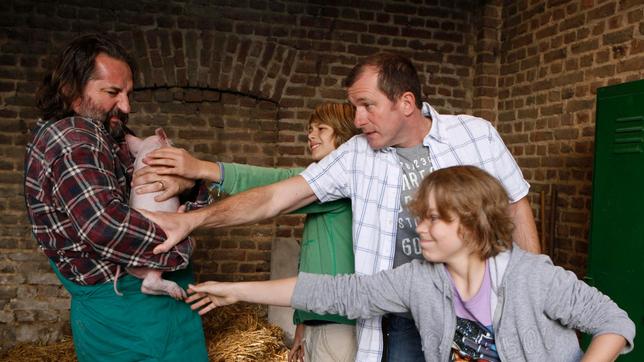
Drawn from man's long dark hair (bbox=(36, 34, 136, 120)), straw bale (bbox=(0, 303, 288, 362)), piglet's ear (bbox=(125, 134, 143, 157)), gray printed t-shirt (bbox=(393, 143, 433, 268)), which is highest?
man's long dark hair (bbox=(36, 34, 136, 120))

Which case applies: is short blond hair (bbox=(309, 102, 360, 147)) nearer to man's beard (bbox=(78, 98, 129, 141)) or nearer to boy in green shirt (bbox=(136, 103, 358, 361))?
boy in green shirt (bbox=(136, 103, 358, 361))

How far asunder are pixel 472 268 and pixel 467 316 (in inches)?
5.8

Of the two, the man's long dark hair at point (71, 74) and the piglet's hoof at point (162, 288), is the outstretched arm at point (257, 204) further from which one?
the man's long dark hair at point (71, 74)

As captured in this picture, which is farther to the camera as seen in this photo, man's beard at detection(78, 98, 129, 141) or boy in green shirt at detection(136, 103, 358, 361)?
boy in green shirt at detection(136, 103, 358, 361)

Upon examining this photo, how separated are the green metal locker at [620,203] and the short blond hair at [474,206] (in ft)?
4.83

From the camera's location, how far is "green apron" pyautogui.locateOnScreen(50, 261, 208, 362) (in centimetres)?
202

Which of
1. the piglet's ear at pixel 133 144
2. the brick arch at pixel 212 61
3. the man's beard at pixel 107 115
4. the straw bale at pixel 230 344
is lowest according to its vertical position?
the straw bale at pixel 230 344

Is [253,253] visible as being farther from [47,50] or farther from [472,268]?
[472,268]

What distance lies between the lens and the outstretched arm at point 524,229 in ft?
7.93

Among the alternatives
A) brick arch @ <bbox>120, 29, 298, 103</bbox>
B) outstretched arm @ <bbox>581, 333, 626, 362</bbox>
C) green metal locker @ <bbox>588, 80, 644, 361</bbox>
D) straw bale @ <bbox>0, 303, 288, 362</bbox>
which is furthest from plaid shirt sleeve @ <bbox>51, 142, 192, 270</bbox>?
brick arch @ <bbox>120, 29, 298, 103</bbox>

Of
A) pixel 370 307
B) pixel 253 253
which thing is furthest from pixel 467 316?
pixel 253 253

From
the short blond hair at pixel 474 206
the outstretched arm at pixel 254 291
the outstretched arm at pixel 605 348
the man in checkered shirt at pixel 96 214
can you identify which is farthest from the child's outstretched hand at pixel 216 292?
the outstretched arm at pixel 605 348

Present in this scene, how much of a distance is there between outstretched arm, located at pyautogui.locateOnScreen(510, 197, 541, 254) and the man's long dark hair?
1616mm

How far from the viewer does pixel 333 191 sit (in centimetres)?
246
